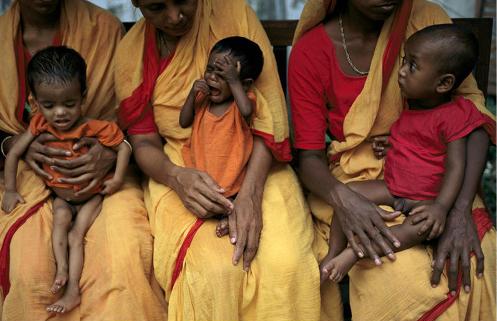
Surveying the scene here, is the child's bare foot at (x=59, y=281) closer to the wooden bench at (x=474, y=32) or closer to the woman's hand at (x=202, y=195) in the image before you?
the woman's hand at (x=202, y=195)

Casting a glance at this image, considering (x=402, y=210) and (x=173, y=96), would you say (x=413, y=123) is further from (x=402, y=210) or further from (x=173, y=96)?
(x=173, y=96)

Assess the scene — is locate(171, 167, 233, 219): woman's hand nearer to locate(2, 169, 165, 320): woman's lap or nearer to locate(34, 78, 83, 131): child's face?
locate(2, 169, 165, 320): woman's lap

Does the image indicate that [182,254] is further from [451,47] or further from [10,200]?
[451,47]

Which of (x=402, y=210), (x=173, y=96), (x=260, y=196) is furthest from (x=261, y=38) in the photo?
(x=402, y=210)

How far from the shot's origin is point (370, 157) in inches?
111

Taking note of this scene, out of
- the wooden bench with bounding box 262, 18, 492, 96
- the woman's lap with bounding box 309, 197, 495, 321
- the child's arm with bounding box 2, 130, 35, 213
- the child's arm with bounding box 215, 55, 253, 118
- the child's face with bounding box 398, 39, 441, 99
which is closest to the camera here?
the woman's lap with bounding box 309, 197, 495, 321

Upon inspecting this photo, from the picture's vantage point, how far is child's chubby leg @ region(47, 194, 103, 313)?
252 cm

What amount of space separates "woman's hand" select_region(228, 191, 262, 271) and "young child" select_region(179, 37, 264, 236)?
105 millimetres

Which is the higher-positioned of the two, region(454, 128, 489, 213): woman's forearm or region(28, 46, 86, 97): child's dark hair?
region(28, 46, 86, 97): child's dark hair

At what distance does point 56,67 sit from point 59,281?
0.82 metres

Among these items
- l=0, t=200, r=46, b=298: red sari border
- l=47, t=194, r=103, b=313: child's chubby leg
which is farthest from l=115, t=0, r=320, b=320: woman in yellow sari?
l=0, t=200, r=46, b=298: red sari border

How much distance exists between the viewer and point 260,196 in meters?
2.68

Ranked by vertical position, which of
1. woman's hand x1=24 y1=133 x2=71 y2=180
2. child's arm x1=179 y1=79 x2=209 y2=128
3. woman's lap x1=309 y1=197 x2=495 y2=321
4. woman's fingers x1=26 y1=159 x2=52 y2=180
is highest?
child's arm x1=179 y1=79 x2=209 y2=128

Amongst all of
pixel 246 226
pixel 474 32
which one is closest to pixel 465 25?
pixel 474 32
